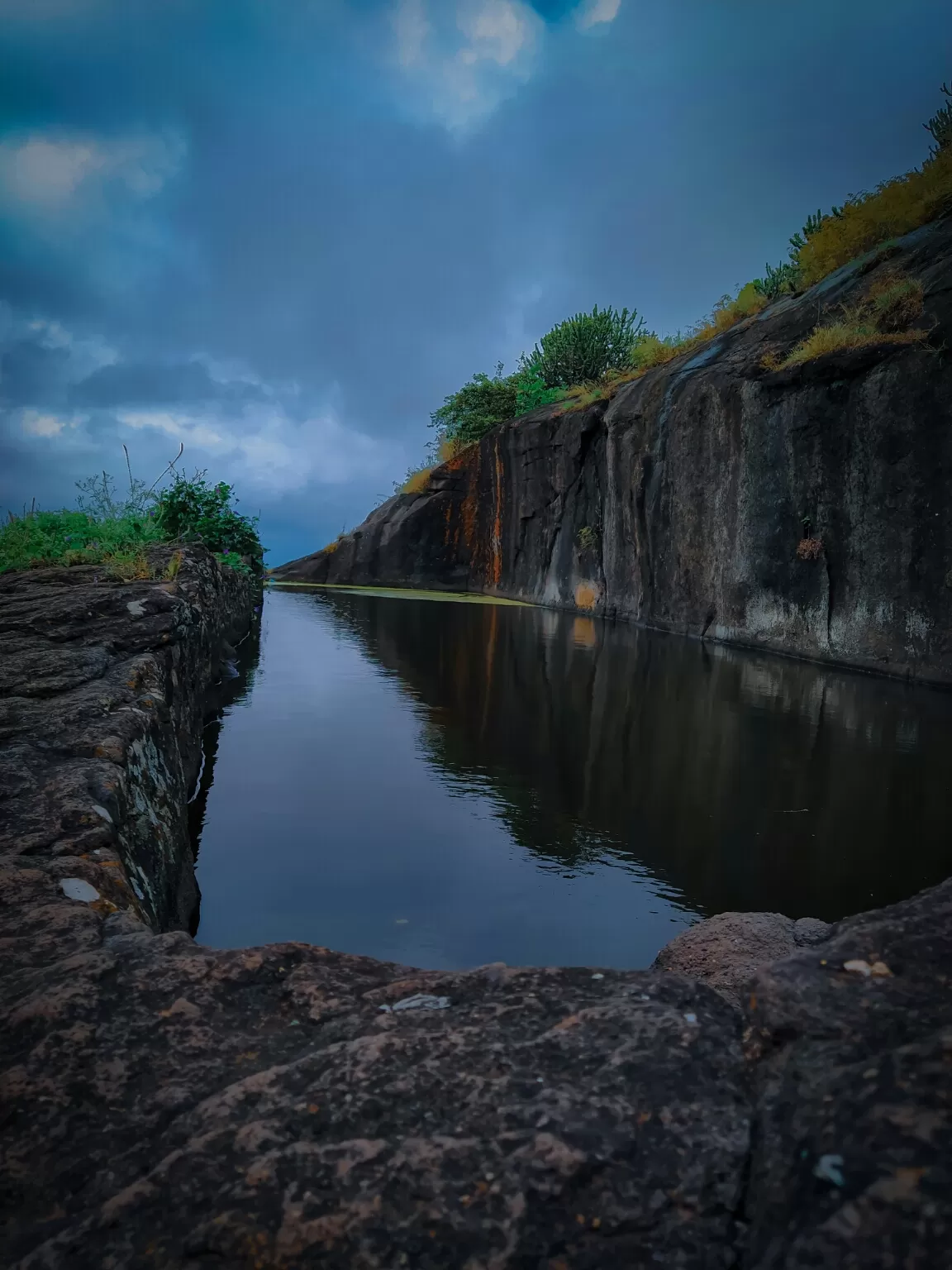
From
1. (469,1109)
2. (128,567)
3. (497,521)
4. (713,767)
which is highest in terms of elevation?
(497,521)

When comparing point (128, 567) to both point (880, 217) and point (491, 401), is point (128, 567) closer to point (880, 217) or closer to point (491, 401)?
point (880, 217)

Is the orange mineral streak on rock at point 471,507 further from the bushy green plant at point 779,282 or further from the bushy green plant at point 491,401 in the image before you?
the bushy green plant at point 779,282

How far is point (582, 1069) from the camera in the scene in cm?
114

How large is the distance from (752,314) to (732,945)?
15.3 m

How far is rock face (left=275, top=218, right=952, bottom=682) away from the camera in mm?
9055

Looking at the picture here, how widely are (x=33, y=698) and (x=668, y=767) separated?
11.8 ft

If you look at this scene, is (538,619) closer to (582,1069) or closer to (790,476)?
(790,476)

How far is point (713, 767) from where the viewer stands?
512cm

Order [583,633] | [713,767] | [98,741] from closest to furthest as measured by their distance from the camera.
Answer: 1. [98,741]
2. [713,767]
3. [583,633]

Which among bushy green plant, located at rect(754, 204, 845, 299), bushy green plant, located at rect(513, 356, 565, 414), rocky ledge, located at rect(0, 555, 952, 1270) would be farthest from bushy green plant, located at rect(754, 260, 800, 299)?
rocky ledge, located at rect(0, 555, 952, 1270)

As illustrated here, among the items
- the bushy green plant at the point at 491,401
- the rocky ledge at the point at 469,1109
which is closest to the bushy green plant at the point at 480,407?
the bushy green plant at the point at 491,401

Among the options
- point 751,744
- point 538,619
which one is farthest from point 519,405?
point 751,744

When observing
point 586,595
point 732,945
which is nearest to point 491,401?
point 586,595

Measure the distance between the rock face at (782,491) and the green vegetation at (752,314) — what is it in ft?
1.20
